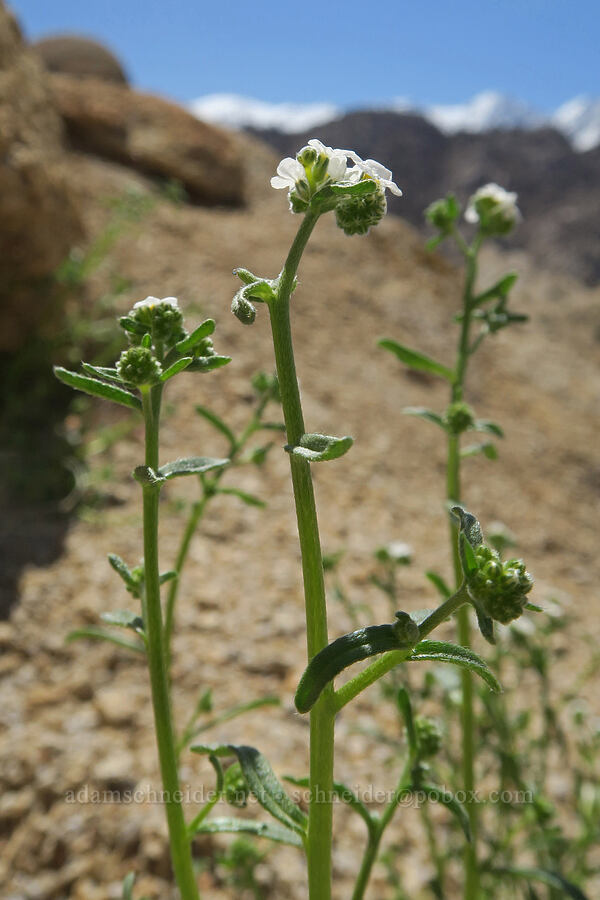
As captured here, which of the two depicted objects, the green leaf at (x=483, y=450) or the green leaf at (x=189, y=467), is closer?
the green leaf at (x=189, y=467)

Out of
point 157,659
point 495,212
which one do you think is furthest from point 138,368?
point 495,212

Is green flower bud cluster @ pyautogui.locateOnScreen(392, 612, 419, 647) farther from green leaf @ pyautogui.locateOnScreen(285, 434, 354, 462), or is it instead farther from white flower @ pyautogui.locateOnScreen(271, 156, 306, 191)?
white flower @ pyautogui.locateOnScreen(271, 156, 306, 191)

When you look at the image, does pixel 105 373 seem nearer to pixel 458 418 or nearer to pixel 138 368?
pixel 138 368

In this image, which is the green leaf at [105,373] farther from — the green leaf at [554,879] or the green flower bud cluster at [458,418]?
the green leaf at [554,879]

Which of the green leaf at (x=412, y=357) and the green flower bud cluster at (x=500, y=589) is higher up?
the green leaf at (x=412, y=357)

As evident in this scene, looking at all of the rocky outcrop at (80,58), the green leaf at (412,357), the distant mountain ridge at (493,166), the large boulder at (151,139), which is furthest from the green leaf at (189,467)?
the distant mountain ridge at (493,166)

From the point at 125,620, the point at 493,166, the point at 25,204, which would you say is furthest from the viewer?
the point at 493,166
